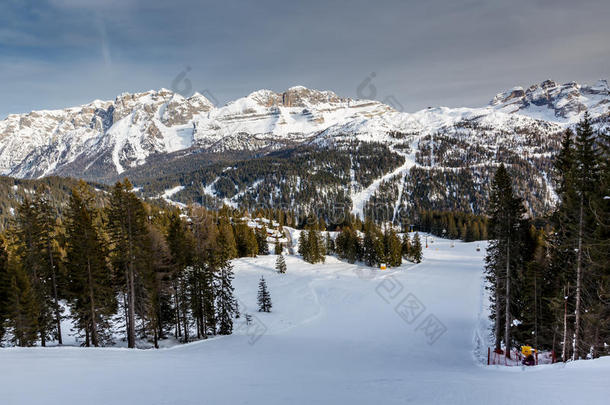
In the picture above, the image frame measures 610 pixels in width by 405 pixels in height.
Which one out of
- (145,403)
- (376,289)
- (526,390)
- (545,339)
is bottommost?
(376,289)

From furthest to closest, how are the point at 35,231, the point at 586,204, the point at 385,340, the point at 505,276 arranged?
the point at 385,340 → the point at 35,231 → the point at 505,276 → the point at 586,204

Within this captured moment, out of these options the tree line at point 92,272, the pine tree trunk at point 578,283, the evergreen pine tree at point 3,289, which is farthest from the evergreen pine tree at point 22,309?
the pine tree trunk at point 578,283

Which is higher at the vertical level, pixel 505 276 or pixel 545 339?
pixel 505 276

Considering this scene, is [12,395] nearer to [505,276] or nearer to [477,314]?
[505,276]

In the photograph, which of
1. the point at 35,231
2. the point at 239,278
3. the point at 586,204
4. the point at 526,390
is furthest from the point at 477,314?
the point at 35,231

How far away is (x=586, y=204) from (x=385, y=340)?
19.5 metres

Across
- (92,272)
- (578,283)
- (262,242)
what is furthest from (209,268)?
(262,242)

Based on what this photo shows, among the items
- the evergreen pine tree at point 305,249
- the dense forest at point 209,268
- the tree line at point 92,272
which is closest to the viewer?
the dense forest at point 209,268

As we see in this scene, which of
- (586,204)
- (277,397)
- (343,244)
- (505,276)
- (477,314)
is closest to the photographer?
(277,397)

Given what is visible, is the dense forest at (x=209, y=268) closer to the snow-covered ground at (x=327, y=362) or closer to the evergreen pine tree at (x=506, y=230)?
the evergreen pine tree at (x=506, y=230)

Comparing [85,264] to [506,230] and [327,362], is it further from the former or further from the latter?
[506,230]

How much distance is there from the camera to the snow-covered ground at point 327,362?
9.55 meters

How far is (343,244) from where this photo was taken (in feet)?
284

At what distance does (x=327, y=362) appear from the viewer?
67.4 feet
